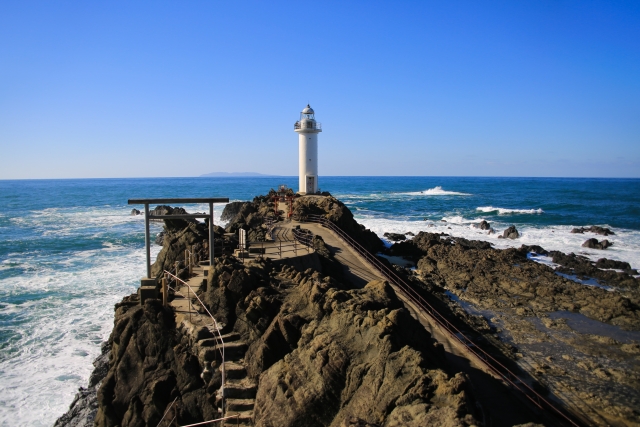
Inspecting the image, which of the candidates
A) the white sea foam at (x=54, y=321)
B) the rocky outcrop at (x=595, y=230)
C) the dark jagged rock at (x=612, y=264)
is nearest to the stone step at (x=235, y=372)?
the white sea foam at (x=54, y=321)

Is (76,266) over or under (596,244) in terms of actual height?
under

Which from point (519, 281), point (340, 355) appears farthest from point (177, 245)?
point (519, 281)

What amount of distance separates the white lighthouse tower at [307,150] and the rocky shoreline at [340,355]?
16.0 m

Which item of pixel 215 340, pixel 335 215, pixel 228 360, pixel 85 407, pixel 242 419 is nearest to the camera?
pixel 242 419

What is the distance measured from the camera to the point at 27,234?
117 ft

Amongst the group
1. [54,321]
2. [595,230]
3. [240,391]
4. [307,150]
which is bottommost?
[54,321]

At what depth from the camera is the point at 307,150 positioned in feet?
105

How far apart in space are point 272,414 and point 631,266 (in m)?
Answer: 24.9

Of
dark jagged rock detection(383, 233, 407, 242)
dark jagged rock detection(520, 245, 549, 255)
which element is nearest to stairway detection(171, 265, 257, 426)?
dark jagged rock detection(383, 233, 407, 242)

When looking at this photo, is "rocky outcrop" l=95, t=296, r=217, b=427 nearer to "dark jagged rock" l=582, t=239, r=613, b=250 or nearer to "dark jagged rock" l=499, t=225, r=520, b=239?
"dark jagged rock" l=582, t=239, r=613, b=250

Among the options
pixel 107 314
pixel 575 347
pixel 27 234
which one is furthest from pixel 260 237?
pixel 27 234

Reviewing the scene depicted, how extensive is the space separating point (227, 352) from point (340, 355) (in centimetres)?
239

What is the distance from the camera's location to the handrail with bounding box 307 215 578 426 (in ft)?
26.9

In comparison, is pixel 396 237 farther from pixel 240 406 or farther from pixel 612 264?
pixel 240 406
